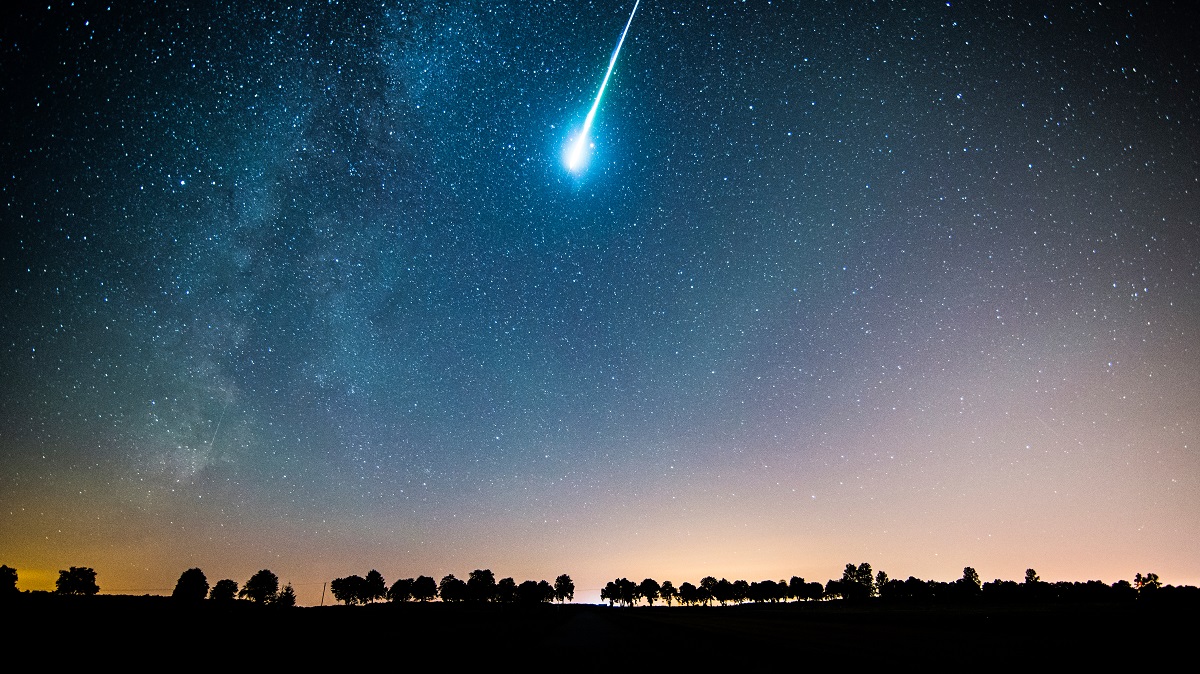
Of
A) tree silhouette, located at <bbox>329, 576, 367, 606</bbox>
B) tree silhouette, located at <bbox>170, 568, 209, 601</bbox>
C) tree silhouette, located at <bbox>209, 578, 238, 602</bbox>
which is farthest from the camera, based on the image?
tree silhouette, located at <bbox>329, 576, 367, 606</bbox>

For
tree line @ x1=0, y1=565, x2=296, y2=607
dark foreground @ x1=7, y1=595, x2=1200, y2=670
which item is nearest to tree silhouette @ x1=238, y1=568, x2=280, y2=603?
tree line @ x1=0, y1=565, x2=296, y2=607

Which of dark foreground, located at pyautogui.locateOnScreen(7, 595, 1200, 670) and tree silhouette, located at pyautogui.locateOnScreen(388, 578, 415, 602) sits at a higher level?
dark foreground, located at pyautogui.locateOnScreen(7, 595, 1200, 670)

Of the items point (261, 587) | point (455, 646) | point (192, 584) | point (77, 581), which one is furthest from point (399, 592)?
point (455, 646)

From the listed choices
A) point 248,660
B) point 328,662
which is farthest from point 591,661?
point 248,660

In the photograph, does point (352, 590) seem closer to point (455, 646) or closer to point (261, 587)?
point (261, 587)

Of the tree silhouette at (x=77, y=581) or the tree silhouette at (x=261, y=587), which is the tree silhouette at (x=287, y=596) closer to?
the tree silhouette at (x=261, y=587)

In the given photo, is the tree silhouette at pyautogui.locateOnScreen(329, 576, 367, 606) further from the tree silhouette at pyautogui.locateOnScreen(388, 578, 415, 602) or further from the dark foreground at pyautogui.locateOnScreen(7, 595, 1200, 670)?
the dark foreground at pyautogui.locateOnScreen(7, 595, 1200, 670)
